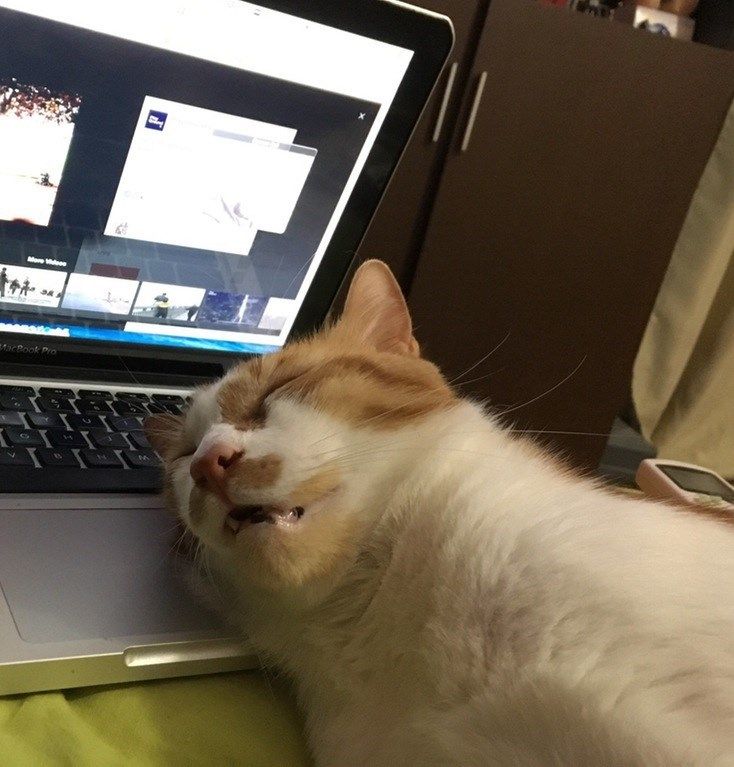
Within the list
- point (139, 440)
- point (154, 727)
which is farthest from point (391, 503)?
point (139, 440)

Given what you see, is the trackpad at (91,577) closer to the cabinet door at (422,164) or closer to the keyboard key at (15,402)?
the keyboard key at (15,402)

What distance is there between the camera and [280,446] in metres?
0.56

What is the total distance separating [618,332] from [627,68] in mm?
512

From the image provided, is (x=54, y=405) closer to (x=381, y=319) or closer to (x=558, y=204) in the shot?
(x=381, y=319)

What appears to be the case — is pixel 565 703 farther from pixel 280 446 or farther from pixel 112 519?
pixel 112 519

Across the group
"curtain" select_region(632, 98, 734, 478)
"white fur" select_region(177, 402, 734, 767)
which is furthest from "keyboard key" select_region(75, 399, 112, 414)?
"curtain" select_region(632, 98, 734, 478)

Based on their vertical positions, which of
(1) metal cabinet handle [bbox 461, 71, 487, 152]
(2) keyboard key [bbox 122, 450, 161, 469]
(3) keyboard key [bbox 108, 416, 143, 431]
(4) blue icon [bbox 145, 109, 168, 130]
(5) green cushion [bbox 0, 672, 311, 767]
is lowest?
(5) green cushion [bbox 0, 672, 311, 767]

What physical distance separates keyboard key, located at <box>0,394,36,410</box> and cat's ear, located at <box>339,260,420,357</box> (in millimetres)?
325

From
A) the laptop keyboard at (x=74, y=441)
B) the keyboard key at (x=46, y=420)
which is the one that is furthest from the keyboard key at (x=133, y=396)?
the keyboard key at (x=46, y=420)

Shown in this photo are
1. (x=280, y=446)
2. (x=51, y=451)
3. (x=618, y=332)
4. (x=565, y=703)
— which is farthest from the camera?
(x=618, y=332)

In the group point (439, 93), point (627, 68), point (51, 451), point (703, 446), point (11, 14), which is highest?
point (627, 68)

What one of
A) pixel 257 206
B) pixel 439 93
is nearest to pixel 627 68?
pixel 439 93

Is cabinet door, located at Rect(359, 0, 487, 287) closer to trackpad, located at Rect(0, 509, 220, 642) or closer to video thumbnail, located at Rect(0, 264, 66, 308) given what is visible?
video thumbnail, located at Rect(0, 264, 66, 308)

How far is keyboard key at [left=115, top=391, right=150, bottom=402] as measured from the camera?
0.84 m
